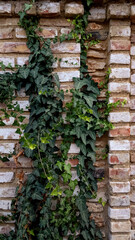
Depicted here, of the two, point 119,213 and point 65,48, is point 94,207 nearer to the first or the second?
point 119,213

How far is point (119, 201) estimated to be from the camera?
1639mm

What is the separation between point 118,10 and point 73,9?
347 mm

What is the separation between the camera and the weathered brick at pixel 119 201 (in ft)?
5.37

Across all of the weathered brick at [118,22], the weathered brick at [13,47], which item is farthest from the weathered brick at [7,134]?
the weathered brick at [118,22]

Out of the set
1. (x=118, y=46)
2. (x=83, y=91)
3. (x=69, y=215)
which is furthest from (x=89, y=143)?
(x=118, y=46)

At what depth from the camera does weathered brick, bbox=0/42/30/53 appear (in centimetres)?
167

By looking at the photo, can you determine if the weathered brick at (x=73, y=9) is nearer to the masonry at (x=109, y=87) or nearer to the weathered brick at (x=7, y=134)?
the masonry at (x=109, y=87)

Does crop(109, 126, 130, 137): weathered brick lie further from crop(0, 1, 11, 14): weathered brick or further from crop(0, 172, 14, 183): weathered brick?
crop(0, 1, 11, 14): weathered brick

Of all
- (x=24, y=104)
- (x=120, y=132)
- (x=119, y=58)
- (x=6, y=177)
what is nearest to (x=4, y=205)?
(x=6, y=177)

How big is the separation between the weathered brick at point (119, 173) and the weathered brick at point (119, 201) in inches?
5.8

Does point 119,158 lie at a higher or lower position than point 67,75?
lower

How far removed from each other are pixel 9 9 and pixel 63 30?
44 cm

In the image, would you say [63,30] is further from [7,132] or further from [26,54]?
[7,132]

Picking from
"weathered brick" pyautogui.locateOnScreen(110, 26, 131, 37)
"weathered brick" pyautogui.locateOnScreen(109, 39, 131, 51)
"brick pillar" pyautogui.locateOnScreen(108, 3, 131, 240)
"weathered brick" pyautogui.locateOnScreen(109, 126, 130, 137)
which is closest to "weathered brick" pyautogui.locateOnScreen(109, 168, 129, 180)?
"brick pillar" pyautogui.locateOnScreen(108, 3, 131, 240)
